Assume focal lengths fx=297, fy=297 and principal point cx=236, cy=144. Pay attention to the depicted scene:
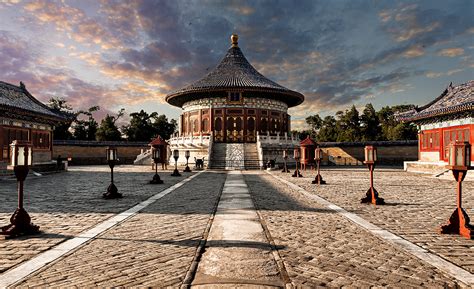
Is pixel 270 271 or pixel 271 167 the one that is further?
pixel 271 167

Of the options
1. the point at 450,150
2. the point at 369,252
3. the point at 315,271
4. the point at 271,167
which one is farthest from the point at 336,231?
the point at 271,167

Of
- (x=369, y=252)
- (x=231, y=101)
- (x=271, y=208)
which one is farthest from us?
(x=231, y=101)

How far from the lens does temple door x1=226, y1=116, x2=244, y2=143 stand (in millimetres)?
35438

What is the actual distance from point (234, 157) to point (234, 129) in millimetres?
8972

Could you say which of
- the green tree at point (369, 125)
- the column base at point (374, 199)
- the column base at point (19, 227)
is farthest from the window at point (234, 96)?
the column base at point (19, 227)

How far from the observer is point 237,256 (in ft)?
13.6

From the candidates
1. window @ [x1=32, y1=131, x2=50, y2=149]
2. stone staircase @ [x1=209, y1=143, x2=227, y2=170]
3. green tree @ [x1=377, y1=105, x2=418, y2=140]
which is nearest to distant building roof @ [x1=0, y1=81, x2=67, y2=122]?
window @ [x1=32, y1=131, x2=50, y2=149]

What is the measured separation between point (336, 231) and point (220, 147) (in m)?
25.2

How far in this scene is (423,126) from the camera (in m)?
24.0

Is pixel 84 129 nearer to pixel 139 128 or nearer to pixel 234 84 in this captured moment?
pixel 139 128

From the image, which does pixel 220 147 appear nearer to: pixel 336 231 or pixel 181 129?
pixel 181 129

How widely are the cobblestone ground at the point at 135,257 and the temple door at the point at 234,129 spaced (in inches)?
1127

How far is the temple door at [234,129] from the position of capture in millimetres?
35438

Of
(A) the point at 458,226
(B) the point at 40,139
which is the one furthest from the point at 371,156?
(B) the point at 40,139
